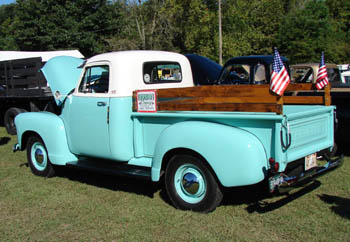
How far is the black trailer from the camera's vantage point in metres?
11.2

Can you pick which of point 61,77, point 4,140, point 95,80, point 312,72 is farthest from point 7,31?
point 95,80

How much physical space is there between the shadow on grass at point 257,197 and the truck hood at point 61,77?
294 centimetres

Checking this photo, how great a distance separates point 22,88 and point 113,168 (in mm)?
7846

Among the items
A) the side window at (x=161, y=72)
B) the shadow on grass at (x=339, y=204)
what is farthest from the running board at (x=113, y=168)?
Answer: the shadow on grass at (x=339, y=204)

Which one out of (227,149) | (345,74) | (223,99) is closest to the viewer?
(227,149)

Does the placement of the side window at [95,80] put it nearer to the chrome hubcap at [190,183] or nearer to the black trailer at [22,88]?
the chrome hubcap at [190,183]

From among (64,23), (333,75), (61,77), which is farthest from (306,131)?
(64,23)

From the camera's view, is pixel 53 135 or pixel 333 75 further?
pixel 333 75

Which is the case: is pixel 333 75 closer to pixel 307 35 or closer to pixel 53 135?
pixel 53 135

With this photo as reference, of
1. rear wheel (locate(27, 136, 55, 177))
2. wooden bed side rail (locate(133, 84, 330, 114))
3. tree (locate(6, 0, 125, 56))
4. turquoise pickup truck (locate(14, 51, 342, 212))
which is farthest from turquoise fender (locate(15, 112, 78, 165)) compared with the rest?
tree (locate(6, 0, 125, 56))

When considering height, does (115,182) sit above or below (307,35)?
below

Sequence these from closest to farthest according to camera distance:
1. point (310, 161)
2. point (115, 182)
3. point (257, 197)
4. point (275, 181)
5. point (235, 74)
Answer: point (275, 181)
point (310, 161)
point (257, 197)
point (115, 182)
point (235, 74)

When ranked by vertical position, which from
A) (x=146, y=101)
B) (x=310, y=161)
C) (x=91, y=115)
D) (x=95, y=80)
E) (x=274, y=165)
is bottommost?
(x=310, y=161)

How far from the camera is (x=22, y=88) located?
1174 centimetres
